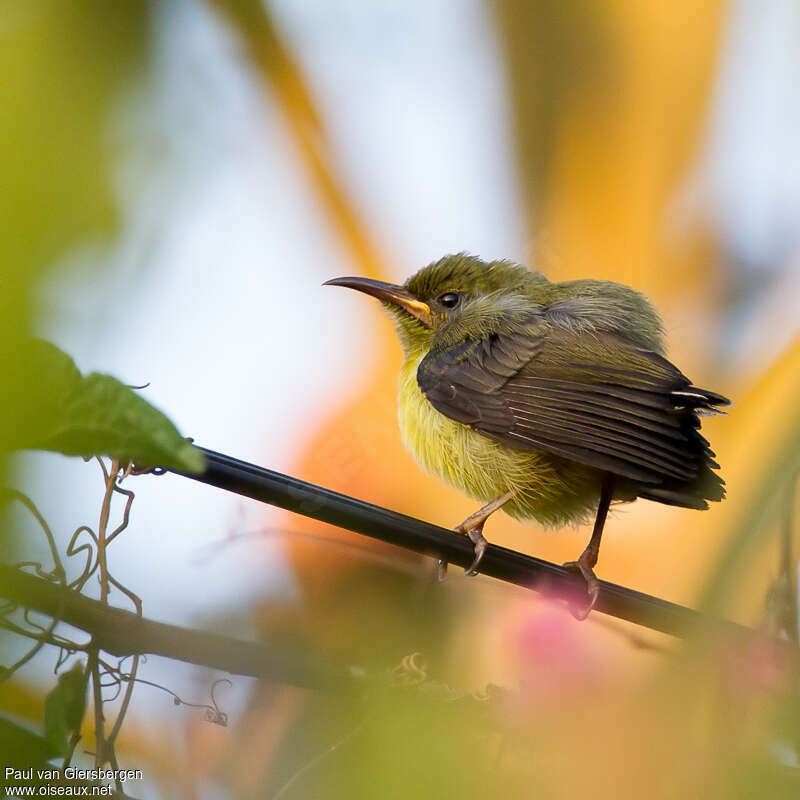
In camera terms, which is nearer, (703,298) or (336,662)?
(336,662)

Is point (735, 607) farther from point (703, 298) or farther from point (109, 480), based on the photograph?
point (703, 298)

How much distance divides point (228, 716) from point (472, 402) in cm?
180

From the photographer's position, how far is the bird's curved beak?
4.39 meters

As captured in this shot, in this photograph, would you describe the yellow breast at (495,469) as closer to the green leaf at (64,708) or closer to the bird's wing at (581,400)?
the bird's wing at (581,400)

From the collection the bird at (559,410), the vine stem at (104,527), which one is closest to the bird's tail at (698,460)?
the bird at (559,410)

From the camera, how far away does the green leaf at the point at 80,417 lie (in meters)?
0.65

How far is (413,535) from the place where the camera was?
93.2 inches

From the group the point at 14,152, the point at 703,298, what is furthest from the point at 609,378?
the point at 703,298

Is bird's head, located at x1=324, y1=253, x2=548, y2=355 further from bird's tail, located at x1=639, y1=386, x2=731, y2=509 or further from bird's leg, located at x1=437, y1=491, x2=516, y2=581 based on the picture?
bird's tail, located at x1=639, y1=386, x2=731, y2=509

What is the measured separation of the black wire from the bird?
18 centimetres

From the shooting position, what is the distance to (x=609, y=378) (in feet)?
10.9

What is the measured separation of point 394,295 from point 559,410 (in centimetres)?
138

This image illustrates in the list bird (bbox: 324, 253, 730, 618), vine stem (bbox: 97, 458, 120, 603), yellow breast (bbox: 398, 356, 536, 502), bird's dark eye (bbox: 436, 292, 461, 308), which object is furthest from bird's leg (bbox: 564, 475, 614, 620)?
vine stem (bbox: 97, 458, 120, 603)

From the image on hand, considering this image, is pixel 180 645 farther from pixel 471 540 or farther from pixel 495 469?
pixel 495 469
